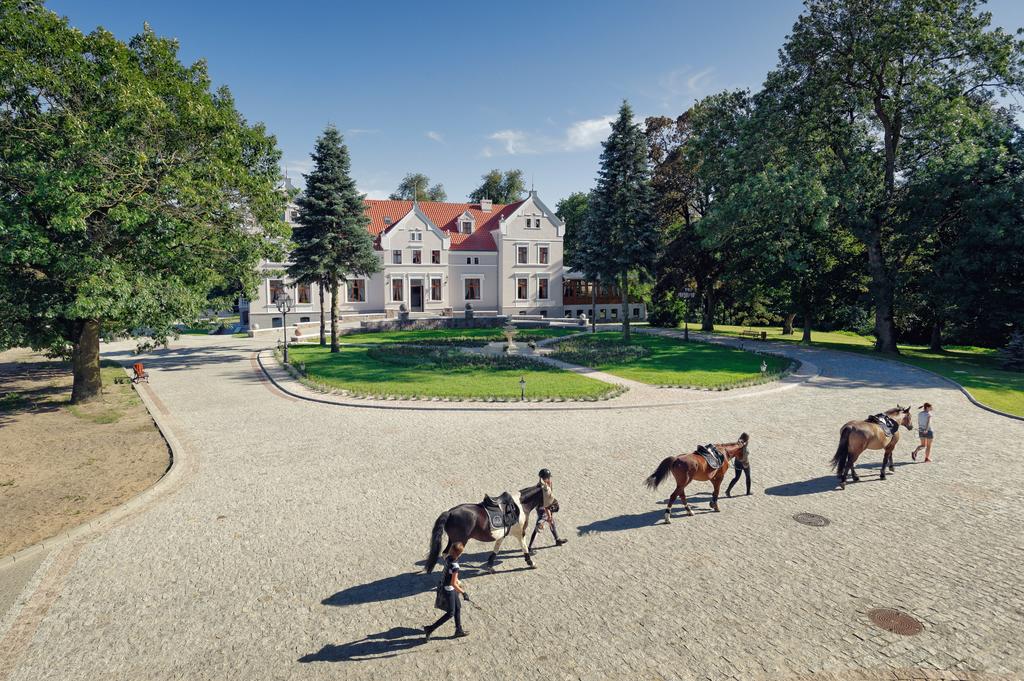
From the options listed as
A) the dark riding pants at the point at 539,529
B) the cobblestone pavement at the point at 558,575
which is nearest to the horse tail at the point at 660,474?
the cobblestone pavement at the point at 558,575

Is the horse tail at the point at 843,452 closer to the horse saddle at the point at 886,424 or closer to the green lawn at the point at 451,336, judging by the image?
the horse saddle at the point at 886,424

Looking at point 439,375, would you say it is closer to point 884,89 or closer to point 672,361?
point 672,361

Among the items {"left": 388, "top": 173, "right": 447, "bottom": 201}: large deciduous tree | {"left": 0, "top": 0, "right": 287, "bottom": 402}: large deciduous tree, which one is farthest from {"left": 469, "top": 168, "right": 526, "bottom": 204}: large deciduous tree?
{"left": 0, "top": 0, "right": 287, "bottom": 402}: large deciduous tree

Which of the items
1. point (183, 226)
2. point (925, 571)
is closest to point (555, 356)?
point (183, 226)

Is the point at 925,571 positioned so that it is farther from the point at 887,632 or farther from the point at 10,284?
the point at 10,284

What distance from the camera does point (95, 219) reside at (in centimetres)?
1752

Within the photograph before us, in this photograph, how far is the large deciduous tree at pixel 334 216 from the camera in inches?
1358

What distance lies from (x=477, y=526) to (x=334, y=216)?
31199 millimetres

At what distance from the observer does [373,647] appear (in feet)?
20.6

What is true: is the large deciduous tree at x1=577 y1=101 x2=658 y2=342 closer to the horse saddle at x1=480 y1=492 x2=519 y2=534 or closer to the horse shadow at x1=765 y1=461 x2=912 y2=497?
the horse shadow at x1=765 y1=461 x2=912 y2=497

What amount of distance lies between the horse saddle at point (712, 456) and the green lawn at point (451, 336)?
26552 mm

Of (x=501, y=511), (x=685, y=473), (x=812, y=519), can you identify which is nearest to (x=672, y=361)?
(x=812, y=519)

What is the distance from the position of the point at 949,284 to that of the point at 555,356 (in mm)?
19925

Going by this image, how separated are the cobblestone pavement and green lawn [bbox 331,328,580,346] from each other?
75.5 feet
